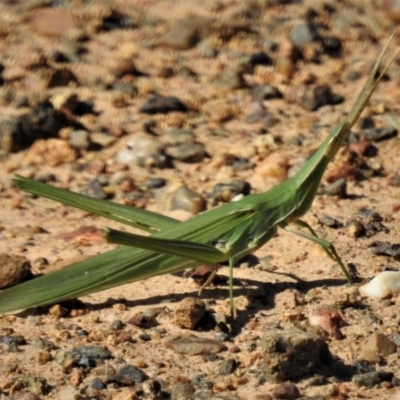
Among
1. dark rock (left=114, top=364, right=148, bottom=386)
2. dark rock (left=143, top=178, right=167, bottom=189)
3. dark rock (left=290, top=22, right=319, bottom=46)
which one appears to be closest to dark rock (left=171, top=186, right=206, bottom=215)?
dark rock (left=143, top=178, right=167, bottom=189)

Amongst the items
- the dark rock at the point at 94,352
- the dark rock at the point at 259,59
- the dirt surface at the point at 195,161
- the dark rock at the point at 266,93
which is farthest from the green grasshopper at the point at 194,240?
the dark rock at the point at 259,59

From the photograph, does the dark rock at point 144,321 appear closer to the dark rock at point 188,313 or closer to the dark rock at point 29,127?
the dark rock at point 188,313

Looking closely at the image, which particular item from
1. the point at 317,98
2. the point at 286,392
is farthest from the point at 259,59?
the point at 286,392

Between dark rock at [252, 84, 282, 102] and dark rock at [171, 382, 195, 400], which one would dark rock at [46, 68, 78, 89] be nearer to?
dark rock at [252, 84, 282, 102]

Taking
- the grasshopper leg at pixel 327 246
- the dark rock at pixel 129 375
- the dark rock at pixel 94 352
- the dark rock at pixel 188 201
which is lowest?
the dark rock at pixel 129 375

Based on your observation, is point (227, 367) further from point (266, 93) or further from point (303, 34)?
point (303, 34)

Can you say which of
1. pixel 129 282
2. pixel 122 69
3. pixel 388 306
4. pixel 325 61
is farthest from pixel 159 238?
pixel 325 61
